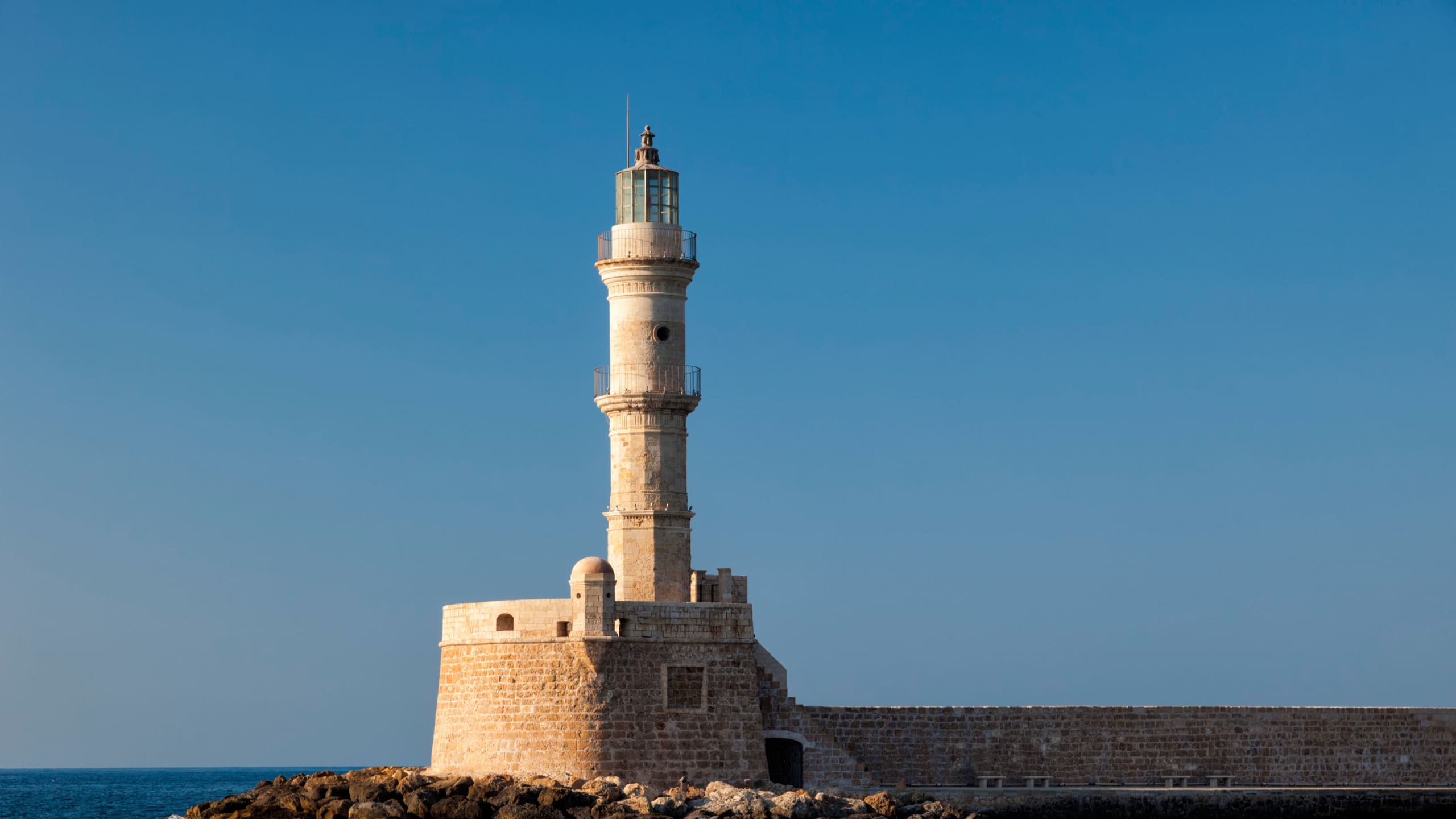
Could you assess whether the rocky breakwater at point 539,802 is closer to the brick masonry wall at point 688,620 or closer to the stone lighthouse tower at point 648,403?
the brick masonry wall at point 688,620

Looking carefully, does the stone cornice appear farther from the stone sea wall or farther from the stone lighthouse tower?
the stone sea wall

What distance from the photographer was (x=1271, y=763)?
29.7 m

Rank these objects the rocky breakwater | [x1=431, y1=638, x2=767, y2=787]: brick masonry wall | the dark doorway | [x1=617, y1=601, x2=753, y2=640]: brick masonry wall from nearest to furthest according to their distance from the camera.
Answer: the rocky breakwater
[x1=431, y1=638, x2=767, y2=787]: brick masonry wall
[x1=617, y1=601, x2=753, y2=640]: brick masonry wall
the dark doorway

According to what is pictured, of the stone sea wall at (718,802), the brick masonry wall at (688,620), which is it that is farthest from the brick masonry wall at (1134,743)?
the brick masonry wall at (688,620)

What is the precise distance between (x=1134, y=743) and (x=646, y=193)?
11.1 metres

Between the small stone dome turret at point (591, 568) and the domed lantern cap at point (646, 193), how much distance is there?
635 centimetres

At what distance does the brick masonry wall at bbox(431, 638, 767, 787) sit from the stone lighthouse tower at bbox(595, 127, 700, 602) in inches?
114

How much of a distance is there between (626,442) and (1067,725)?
25.6 feet

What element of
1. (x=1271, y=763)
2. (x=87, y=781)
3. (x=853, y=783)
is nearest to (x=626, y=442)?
(x=853, y=783)

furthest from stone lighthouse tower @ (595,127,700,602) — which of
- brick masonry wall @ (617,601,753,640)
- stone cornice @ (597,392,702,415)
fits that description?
brick masonry wall @ (617,601,753,640)

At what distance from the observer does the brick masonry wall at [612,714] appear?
→ 2628 cm

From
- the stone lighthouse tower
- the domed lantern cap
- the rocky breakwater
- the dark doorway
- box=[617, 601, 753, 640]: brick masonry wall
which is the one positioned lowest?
the rocky breakwater

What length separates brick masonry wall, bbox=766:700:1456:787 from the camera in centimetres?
2828

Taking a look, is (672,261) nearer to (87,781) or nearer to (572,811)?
(572,811)
